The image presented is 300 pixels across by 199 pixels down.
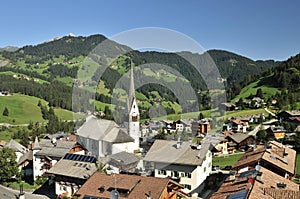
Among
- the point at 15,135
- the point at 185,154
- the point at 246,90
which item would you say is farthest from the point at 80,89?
the point at 185,154

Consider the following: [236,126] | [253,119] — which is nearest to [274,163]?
[236,126]

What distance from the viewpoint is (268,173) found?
2225 cm

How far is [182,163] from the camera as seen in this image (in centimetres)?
3139

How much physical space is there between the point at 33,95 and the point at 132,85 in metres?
107

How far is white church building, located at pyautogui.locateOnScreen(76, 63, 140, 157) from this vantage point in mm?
48750

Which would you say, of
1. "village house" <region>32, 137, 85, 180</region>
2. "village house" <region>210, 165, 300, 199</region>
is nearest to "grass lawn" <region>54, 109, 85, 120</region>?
"village house" <region>32, 137, 85, 180</region>

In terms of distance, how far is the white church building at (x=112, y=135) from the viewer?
48750 millimetres

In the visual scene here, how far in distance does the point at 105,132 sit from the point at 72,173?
19547mm

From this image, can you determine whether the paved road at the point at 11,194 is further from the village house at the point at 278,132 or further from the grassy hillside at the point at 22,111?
the grassy hillside at the point at 22,111

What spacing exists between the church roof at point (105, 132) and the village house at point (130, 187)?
24028 millimetres

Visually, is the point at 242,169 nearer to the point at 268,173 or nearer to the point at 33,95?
the point at 268,173

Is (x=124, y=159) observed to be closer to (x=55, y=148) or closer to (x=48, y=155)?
(x=48, y=155)

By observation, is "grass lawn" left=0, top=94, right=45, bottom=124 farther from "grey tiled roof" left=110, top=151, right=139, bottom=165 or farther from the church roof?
"grey tiled roof" left=110, top=151, right=139, bottom=165

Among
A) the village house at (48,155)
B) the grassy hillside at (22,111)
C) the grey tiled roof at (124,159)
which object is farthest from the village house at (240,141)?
the grassy hillside at (22,111)
